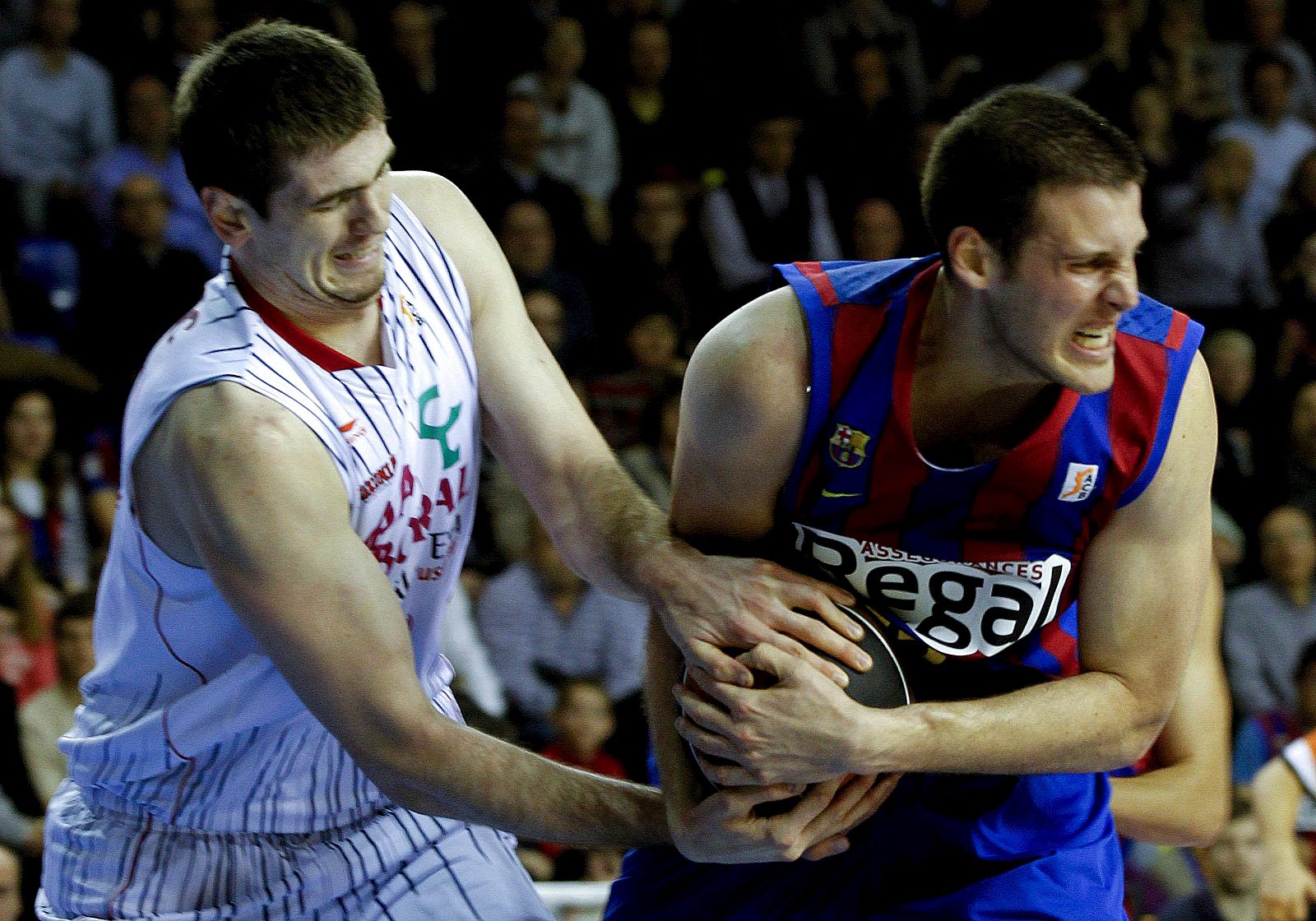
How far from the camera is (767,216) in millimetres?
8023

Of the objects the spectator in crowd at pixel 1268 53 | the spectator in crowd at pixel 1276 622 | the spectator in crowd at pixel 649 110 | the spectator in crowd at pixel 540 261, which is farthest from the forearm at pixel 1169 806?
the spectator in crowd at pixel 1268 53

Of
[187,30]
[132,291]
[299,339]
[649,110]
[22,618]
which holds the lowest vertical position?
[22,618]

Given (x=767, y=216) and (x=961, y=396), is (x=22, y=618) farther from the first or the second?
(x=767, y=216)

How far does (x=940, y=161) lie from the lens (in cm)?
258

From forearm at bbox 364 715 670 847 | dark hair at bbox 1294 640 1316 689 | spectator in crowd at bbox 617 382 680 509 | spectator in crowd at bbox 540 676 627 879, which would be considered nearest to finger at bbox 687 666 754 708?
forearm at bbox 364 715 670 847

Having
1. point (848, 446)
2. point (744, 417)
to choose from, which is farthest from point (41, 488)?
point (848, 446)

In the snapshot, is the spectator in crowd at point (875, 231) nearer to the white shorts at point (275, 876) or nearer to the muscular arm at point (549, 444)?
the muscular arm at point (549, 444)

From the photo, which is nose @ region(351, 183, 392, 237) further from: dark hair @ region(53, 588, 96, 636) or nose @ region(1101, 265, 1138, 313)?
dark hair @ region(53, 588, 96, 636)

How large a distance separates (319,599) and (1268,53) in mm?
8013

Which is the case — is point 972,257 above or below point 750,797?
above

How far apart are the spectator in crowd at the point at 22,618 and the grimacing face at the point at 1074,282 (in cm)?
397

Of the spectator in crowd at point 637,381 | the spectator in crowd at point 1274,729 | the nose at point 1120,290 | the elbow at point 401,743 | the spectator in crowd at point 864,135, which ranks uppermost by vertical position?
the nose at point 1120,290

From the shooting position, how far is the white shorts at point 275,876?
275 cm

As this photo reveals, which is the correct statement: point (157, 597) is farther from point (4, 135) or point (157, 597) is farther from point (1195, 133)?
point (1195, 133)
